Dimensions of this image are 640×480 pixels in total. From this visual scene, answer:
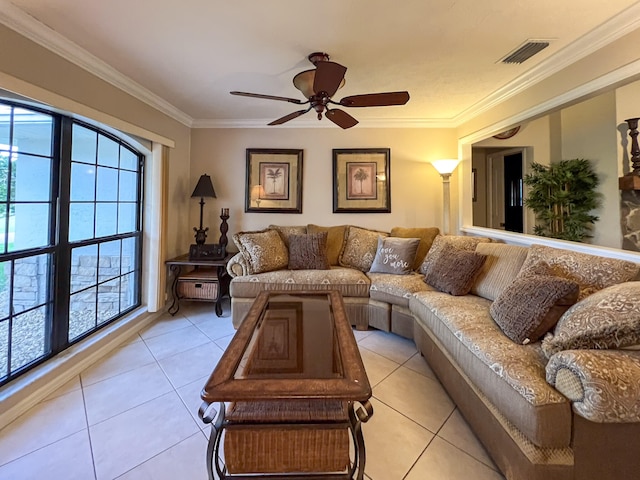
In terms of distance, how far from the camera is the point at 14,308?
6.41ft

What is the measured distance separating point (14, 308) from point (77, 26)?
1914mm

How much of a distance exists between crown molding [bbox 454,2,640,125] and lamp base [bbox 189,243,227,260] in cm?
348

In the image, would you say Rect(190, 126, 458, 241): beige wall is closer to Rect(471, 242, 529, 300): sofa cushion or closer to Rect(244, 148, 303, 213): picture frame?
Rect(244, 148, 303, 213): picture frame

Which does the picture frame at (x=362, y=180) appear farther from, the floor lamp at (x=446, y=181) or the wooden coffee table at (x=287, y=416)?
the wooden coffee table at (x=287, y=416)

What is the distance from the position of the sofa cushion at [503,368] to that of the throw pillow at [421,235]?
1250mm

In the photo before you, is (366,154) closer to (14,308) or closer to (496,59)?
(496,59)

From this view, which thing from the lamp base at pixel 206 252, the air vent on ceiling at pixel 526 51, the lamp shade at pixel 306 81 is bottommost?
the lamp base at pixel 206 252

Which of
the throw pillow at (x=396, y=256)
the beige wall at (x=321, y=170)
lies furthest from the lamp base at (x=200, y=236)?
the throw pillow at (x=396, y=256)

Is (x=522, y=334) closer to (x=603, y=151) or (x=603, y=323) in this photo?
(x=603, y=323)

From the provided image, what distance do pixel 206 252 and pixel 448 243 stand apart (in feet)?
9.15

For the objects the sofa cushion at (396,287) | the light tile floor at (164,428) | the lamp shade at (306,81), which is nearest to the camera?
the light tile floor at (164,428)

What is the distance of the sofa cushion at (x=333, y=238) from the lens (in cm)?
373

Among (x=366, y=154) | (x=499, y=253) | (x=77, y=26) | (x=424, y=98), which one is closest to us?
(x=77, y=26)

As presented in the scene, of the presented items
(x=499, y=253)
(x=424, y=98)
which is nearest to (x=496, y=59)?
(x=424, y=98)
